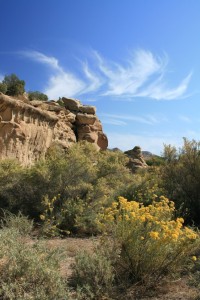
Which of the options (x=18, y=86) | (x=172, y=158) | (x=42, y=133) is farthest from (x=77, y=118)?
(x=172, y=158)

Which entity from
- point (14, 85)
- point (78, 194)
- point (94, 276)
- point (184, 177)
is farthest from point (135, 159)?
point (94, 276)

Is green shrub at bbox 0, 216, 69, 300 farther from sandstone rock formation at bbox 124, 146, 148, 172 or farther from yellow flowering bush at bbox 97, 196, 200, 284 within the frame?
sandstone rock formation at bbox 124, 146, 148, 172

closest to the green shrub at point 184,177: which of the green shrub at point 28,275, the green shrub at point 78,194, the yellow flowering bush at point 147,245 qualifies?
the green shrub at point 78,194

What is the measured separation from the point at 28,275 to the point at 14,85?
24475 millimetres

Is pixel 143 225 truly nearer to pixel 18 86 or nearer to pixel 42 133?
pixel 42 133

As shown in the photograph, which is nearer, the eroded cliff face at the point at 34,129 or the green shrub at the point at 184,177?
the green shrub at the point at 184,177

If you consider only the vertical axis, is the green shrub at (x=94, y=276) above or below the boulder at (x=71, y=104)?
below

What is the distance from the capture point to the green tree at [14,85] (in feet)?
85.8

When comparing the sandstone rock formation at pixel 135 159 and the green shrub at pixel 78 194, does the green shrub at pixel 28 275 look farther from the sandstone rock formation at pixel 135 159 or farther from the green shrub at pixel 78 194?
the sandstone rock formation at pixel 135 159

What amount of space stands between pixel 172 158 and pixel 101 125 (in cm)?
1803

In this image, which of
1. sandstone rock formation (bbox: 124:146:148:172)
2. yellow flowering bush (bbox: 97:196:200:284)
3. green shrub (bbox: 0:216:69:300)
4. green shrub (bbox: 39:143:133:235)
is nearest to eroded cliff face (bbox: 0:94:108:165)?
sandstone rock formation (bbox: 124:146:148:172)

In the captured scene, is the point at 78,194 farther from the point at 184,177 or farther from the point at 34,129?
the point at 34,129

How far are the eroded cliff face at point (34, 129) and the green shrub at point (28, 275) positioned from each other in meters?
12.5

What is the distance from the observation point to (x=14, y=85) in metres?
26.7
